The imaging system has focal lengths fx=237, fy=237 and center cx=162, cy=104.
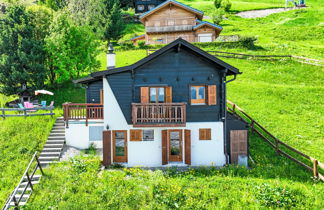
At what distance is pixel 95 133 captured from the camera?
51.5 ft

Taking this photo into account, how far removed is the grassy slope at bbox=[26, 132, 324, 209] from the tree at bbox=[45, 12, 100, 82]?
13907 millimetres

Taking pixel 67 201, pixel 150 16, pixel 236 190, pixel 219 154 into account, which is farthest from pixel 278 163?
pixel 150 16

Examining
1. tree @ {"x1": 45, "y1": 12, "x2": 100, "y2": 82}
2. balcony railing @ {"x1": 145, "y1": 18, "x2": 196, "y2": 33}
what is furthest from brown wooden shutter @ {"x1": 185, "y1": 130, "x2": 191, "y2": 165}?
balcony railing @ {"x1": 145, "y1": 18, "x2": 196, "y2": 33}

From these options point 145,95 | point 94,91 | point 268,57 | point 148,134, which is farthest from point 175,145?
point 268,57

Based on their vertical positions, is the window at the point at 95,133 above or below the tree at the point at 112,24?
below

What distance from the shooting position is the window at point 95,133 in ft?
51.4

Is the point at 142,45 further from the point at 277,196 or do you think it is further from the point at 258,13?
the point at 258,13

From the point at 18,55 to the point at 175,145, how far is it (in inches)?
707

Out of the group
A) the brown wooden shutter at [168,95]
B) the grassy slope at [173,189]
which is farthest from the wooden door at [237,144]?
the brown wooden shutter at [168,95]

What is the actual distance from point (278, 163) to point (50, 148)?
46.5 ft

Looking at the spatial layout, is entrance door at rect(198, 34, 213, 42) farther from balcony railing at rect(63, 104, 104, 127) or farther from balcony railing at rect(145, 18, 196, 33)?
balcony railing at rect(63, 104, 104, 127)

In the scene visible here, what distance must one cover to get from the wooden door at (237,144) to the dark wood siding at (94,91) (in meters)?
10.0

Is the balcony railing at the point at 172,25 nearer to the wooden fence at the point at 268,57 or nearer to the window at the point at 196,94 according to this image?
the wooden fence at the point at 268,57

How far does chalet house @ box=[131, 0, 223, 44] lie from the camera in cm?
4153
